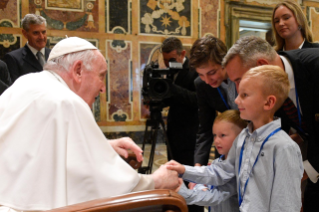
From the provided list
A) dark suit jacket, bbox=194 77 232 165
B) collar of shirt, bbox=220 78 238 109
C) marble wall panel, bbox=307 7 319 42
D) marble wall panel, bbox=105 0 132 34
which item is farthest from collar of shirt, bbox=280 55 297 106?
marble wall panel, bbox=307 7 319 42

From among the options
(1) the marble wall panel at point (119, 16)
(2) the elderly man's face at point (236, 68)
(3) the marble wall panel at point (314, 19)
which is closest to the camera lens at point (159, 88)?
(2) the elderly man's face at point (236, 68)

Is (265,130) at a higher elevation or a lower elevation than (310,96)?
lower

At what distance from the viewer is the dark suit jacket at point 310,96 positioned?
1524 mm

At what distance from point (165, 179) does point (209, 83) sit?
2.97ft

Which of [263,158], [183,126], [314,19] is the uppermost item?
[314,19]

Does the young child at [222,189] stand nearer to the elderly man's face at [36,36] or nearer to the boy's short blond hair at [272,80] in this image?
the boy's short blond hair at [272,80]

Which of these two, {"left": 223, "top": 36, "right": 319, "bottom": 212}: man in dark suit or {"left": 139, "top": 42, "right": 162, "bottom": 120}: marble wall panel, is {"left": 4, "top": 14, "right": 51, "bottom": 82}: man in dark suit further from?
{"left": 139, "top": 42, "right": 162, "bottom": 120}: marble wall panel

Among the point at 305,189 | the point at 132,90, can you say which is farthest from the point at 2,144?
the point at 132,90

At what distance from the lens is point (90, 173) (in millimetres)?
1213

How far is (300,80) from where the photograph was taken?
155 cm

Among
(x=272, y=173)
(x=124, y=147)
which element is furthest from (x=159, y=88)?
(x=272, y=173)

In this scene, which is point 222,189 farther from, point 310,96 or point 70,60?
point 70,60

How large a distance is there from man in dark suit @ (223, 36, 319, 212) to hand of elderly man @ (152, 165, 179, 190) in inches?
27.2

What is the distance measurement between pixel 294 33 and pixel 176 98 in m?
1.23
